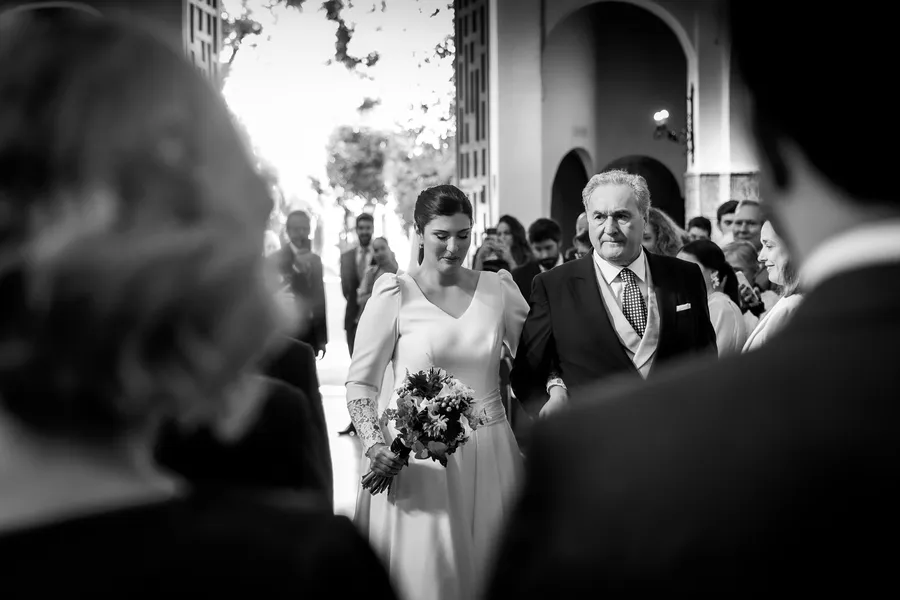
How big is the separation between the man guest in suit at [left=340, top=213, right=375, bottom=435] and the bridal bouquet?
6.83m

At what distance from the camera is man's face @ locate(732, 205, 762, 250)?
787 cm

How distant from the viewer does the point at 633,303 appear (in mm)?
4211

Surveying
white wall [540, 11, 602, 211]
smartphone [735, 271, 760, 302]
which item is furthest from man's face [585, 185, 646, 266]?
white wall [540, 11, 602, 211]

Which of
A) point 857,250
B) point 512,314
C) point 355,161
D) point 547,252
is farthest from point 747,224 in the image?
point 355,161

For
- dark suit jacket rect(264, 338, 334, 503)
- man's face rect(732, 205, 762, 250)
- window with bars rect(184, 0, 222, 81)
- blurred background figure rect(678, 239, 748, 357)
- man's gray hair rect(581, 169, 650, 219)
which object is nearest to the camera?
dark suit jacket rect(264, 338, 334, 503)

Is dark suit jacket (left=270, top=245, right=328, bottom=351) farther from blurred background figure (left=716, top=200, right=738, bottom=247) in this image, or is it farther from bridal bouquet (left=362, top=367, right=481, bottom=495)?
blurred background figure (left=716, top=200, right=738, bottom=247)

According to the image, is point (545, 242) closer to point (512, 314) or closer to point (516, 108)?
point (512, 314)

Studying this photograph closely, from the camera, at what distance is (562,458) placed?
0.95 meters

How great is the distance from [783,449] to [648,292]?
134 inches

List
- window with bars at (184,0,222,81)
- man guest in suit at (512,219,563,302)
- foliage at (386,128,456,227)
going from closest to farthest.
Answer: man guest in suit at (512,219,563,302) → window with bars at (184,0,222,81) → foliage at (386,128,456,227)

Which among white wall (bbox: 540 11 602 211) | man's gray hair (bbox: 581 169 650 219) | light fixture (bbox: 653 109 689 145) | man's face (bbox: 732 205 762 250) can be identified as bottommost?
man's face (bbox: 732 205 762 250)

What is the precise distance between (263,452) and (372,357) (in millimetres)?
2364

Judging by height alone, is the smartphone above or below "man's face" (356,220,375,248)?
below

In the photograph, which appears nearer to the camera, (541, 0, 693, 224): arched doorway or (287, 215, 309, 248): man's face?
(287, 215, 309, 248): man's face
